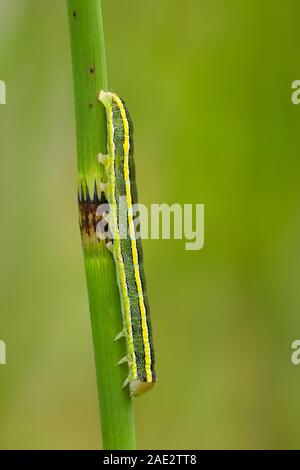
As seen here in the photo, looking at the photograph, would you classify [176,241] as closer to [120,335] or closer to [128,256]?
[128,256]

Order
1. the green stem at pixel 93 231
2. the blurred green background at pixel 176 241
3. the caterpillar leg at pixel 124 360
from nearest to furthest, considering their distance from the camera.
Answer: the green stem at pixel 93 231 < the caterpillar leg at pixel 124 360 < the blurred green background at pixel 176 241

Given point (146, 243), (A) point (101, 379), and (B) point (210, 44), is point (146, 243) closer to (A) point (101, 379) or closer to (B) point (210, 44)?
(B) point (210, 44)

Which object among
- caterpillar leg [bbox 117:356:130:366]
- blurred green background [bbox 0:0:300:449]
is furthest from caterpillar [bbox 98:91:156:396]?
blurred green background [bbox 0:0:300:449]

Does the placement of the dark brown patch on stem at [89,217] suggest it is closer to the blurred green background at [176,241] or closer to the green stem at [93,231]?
the green stem at [93,231]

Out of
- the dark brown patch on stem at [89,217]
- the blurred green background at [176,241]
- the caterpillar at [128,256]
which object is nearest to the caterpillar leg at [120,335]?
the caterpillar at [128,256]

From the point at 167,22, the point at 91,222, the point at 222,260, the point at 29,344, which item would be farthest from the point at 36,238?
the point at 91,222

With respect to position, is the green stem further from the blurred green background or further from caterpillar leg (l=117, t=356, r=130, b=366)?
the blurred green background
